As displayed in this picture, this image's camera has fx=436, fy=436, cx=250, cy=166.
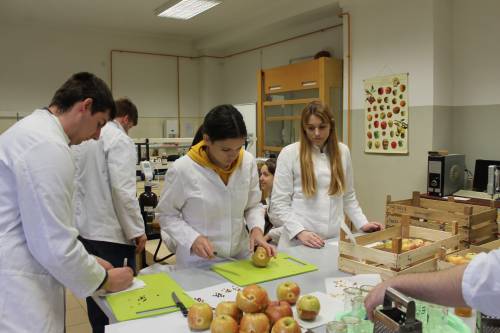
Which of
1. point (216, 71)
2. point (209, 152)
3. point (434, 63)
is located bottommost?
point (209, 152)

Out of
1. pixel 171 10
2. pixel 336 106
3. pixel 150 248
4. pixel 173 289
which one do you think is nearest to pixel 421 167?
pixel 336 106

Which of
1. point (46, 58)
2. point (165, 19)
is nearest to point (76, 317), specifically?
point (165, 19)

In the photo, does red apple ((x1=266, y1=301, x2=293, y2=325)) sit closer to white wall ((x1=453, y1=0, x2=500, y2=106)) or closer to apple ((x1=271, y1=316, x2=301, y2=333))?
apple ((x1=271, y1=316, x2=301, y2=333))

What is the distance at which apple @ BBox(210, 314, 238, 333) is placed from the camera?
1103 millimetres

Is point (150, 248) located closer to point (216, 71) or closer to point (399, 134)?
point (399, 134)

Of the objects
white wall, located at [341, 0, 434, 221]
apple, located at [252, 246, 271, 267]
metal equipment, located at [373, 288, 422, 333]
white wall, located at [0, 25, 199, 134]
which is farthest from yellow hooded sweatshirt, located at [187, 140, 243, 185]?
white wall, located at [0, 25, 199, 134]

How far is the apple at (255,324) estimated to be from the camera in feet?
3.60

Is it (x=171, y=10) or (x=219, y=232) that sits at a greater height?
(x=171, y=10)

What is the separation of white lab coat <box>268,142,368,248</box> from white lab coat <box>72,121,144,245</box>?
0.78m

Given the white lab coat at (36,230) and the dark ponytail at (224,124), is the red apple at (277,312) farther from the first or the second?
the dark ponytail at (224,124)

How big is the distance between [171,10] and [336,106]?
7.32ft

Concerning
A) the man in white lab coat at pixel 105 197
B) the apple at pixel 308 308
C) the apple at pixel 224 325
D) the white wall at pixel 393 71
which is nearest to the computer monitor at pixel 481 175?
the white wall at pixel 393 71

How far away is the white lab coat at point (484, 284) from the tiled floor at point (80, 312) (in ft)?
7.55

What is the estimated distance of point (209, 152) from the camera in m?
1.81
